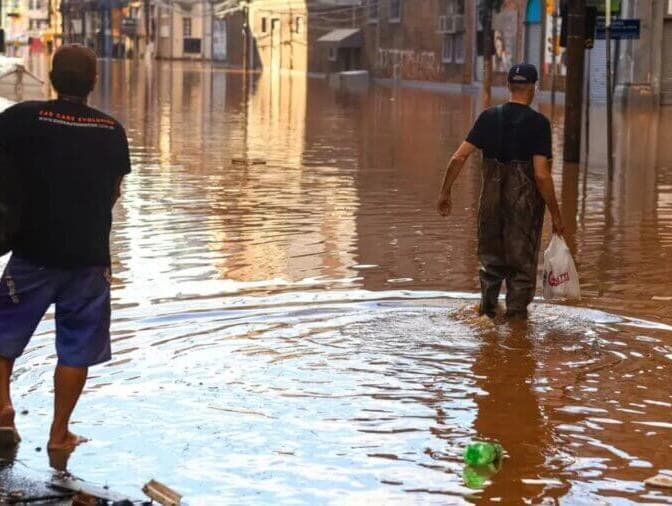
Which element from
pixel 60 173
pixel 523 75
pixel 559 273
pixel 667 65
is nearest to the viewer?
pixel 60 173

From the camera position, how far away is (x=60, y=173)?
5961mm

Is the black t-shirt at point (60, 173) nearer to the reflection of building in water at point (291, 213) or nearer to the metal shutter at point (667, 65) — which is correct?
the reflection of building in water at point (291, 213)

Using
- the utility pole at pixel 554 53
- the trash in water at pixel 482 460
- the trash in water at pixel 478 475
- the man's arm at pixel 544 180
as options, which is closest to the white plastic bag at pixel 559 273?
the man's arm at pixel 544 180

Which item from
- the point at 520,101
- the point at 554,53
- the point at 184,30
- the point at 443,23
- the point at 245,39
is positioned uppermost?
the point at 184,30

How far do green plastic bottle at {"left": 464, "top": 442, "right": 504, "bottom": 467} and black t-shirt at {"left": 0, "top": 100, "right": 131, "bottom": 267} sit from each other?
166 centimetres

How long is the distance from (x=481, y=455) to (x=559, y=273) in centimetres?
353

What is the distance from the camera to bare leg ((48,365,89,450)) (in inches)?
239

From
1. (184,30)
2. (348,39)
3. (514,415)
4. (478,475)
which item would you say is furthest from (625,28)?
(184,30)

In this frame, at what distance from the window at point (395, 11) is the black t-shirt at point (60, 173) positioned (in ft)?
216

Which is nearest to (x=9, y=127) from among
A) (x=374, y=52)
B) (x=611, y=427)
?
(x=611, y=427)

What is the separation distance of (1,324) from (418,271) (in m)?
5.58

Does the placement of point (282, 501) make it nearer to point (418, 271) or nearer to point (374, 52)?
point (418, 271)

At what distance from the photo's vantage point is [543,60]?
Answer: 2032 inches

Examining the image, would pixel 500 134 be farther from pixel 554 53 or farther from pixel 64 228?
pixel 554 53
